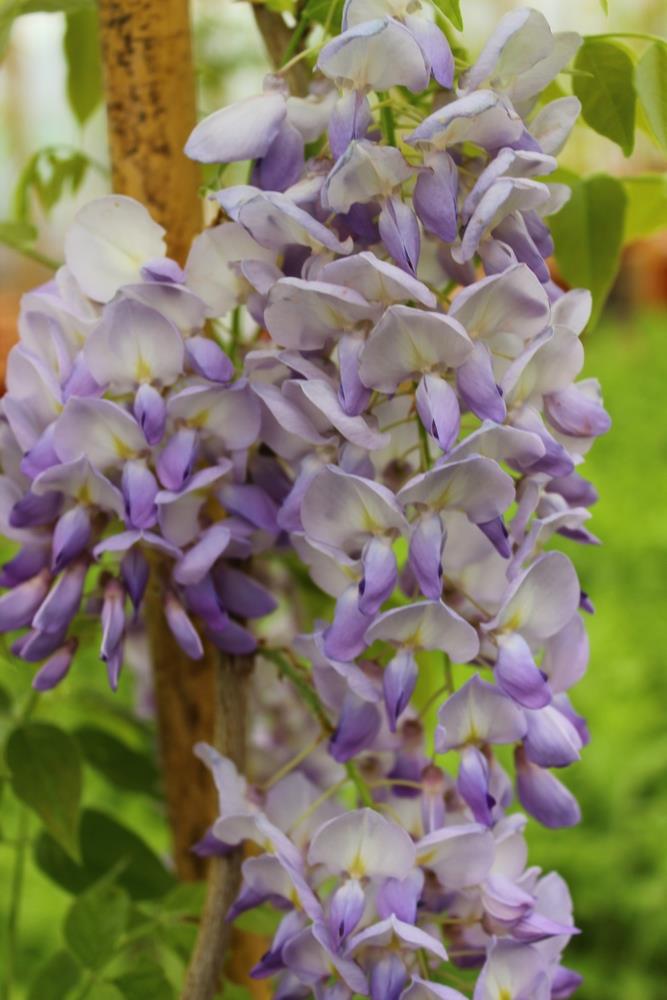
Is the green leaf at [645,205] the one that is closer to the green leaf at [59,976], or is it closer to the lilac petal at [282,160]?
the lilac petal at [282,160]

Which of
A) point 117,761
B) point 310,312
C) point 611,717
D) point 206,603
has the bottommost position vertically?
point 611,717

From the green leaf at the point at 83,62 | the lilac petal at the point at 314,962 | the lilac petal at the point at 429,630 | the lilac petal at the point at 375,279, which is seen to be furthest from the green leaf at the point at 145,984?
the green leaf at the point at 83,62

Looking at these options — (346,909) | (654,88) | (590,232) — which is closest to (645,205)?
(590,232)

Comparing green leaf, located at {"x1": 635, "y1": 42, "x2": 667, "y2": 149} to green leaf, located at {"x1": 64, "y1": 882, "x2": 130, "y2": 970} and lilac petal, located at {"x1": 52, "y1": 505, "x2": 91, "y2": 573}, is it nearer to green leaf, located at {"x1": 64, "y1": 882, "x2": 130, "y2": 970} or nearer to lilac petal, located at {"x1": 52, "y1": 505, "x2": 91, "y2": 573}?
lilac petal, located at {"x1": 52, "y1": 505, "x2": 91, "y2": 573}

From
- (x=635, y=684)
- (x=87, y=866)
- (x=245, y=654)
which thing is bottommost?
(x=635, y=684)

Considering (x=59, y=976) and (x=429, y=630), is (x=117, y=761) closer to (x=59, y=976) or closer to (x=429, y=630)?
(x=59, y=976)

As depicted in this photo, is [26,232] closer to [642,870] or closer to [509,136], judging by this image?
[509,136]

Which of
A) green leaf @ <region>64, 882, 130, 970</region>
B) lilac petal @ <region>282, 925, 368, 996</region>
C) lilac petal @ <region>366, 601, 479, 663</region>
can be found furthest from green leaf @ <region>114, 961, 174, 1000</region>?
lilac petal @ <region>366, 601, 479, 663</region>

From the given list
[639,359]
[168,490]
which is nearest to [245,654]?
[168,490]
